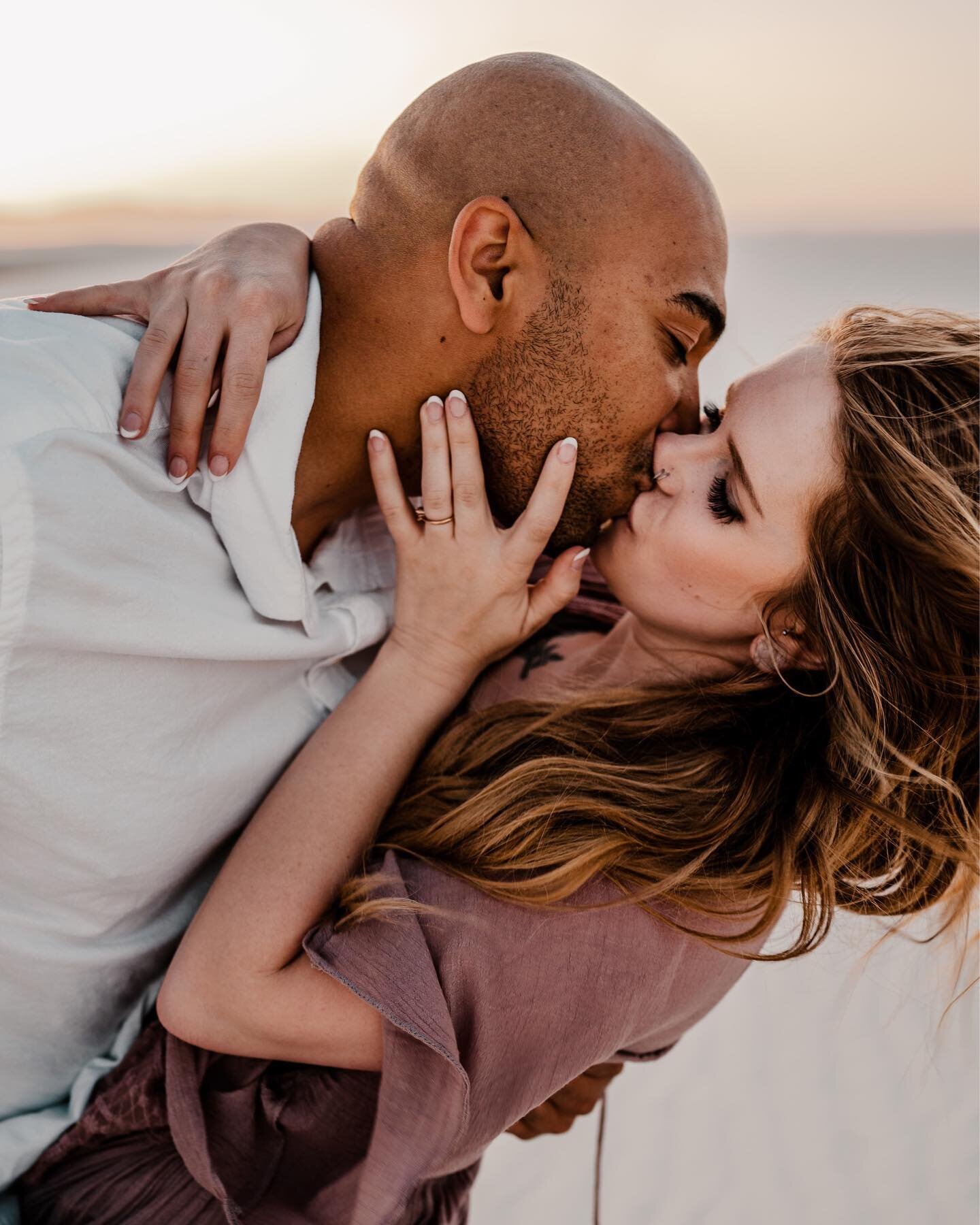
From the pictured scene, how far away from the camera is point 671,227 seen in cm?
165

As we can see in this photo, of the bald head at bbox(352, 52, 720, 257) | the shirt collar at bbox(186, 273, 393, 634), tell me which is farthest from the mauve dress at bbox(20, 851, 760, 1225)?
the bald head at bbox(352, 52, 720, 257)

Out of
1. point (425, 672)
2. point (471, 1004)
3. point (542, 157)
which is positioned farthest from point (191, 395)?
point (471, 1004)

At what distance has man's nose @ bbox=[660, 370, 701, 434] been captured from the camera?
1818 millimetres

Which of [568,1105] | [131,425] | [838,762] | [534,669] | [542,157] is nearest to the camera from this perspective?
[131,425]

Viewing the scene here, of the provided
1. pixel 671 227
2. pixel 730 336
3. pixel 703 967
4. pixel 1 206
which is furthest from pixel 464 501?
pixel 1 206

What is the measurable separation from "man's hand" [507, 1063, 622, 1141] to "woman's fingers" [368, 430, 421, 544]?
1180mm

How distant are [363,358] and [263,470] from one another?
1.19 ft

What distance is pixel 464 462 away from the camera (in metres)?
1.74

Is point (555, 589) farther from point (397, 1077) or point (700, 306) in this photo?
point (397, 1077)

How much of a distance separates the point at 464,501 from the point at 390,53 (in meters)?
2.85

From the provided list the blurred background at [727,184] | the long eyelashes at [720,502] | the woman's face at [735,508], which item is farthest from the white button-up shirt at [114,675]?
the blurred background at [727,184]

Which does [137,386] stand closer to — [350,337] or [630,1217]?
[350,337]

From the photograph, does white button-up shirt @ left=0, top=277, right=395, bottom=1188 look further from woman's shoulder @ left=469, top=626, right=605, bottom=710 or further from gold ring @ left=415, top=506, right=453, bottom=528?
woman's shoulder @ left=469, top=626, right=605, bottom=710

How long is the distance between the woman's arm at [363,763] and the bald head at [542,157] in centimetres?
35
